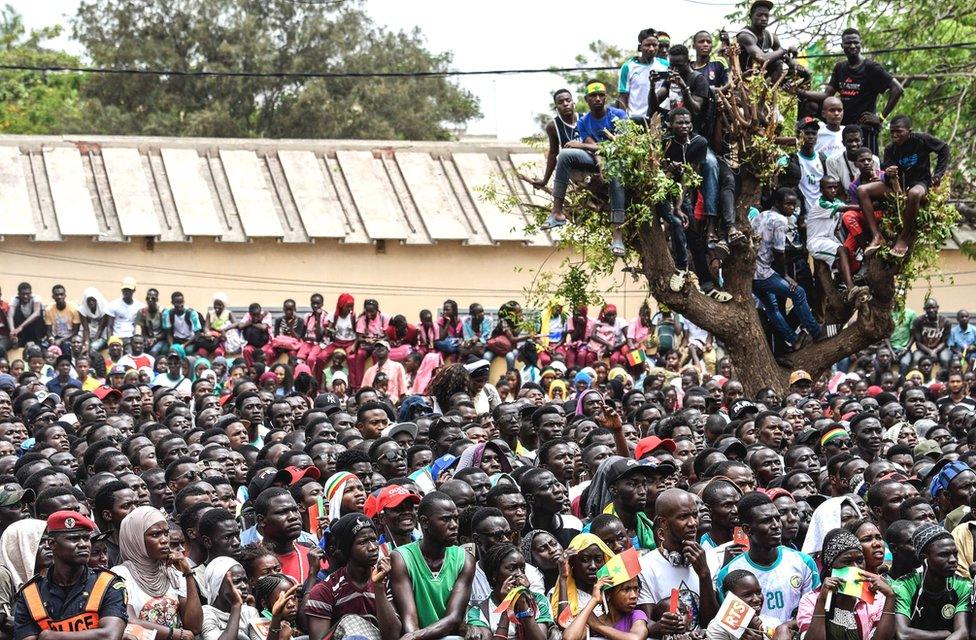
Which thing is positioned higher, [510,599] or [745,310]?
[745,310]

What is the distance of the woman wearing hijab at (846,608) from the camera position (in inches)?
284

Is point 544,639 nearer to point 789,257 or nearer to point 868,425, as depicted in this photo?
point 868,425

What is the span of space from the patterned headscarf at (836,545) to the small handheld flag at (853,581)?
0.08m

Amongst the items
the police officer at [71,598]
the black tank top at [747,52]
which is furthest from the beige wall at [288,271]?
the police officer at [71,598]

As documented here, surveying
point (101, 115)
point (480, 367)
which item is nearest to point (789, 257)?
point (480, 367)

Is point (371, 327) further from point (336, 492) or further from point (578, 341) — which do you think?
point (336, 492)

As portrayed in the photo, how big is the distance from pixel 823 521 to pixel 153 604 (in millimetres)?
3431

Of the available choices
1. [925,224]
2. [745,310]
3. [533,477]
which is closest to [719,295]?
[745,310]

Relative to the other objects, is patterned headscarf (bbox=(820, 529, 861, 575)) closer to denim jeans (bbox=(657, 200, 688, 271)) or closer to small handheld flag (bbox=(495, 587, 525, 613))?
small handheld flag (bbox=(495, 587, 525, 613))

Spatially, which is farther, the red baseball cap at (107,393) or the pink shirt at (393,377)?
the pink shirt at (393,377)

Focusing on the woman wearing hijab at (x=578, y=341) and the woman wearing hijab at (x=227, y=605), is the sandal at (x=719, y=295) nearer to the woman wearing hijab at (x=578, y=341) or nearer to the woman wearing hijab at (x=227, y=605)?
the woman wearing hijab at (x=578, y=341)

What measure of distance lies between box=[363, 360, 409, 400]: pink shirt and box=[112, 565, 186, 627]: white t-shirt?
8565mm

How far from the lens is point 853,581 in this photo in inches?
284

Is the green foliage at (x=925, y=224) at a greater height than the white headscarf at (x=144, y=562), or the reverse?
the green foliage at (x=925, y=224)
